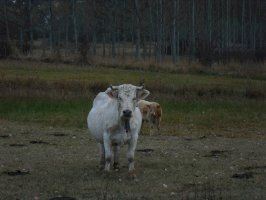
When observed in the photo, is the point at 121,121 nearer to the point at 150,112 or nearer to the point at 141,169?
the point at 141,169

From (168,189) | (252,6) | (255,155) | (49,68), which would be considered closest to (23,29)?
(49,68)

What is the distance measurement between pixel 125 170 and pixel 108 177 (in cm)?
100

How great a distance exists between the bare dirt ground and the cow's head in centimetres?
137

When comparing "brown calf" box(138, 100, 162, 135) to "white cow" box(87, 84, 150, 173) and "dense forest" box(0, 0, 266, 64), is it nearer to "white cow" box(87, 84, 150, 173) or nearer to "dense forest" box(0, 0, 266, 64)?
"white cow" box(87, 84, 150, 173)

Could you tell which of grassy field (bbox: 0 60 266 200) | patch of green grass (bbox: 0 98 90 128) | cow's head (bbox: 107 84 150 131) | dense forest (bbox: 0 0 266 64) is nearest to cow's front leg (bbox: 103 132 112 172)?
grassy field (bbox: 0 60 266 200)

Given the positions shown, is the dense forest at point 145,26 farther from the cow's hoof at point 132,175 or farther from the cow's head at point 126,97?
the cow's hoof at point 132,175

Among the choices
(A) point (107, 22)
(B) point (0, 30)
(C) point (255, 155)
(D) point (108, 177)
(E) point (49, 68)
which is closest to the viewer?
(D) point (108, 177)

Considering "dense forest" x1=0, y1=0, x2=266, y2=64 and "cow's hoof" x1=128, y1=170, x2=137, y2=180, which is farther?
"dense forest" x1=0, y1=0, x2=266, y2=64

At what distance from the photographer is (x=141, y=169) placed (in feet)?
52.4

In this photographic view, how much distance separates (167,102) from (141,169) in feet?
58.5

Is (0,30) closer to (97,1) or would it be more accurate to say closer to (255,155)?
(97,1)

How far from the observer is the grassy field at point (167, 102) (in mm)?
28484

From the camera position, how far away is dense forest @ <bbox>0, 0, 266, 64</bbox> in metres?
66.8

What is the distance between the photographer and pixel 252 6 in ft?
299
